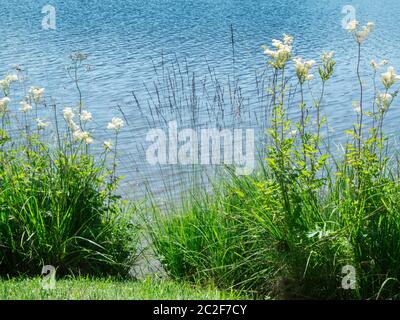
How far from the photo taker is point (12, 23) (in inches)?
893

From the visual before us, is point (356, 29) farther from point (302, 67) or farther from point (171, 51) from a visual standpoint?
point (171, 51)

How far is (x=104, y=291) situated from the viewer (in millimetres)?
4754

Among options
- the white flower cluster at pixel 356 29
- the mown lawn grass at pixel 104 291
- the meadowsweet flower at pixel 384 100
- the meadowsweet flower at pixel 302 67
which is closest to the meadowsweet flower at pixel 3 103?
the mown lawn grass at pixel 104 291

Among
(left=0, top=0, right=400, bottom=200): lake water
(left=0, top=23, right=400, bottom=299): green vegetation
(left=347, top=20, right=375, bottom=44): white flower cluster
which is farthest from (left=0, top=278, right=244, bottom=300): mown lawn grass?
(left=0, top=0, right=400, bottom=200): lake water

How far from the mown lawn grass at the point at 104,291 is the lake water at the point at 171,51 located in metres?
2.84

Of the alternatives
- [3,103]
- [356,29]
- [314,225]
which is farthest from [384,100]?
[3,103]

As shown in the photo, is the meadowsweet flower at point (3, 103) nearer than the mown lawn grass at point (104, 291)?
No

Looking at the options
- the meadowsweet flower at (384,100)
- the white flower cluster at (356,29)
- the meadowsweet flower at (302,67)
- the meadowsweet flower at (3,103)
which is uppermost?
the white flower cluster at (356,29)

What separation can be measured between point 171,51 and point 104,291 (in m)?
13.8

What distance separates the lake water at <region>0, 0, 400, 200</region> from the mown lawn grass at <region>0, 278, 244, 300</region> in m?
2.84

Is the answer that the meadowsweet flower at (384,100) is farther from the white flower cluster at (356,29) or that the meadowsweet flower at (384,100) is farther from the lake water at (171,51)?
the lake water at (171,51)

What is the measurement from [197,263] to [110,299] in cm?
138

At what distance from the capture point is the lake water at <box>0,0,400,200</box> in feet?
37.1

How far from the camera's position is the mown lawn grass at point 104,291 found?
4590 mm
